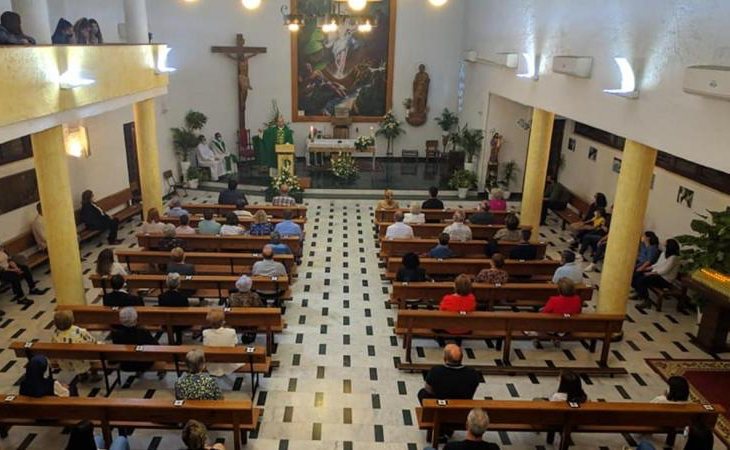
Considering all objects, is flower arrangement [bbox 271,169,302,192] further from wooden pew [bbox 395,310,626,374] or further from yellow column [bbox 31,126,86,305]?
wooden pew [bbox 395,310,626,374]

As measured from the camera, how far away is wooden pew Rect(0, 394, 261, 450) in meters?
5.54

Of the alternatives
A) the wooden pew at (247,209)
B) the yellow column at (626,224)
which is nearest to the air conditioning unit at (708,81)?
the yellow column at (626,224)

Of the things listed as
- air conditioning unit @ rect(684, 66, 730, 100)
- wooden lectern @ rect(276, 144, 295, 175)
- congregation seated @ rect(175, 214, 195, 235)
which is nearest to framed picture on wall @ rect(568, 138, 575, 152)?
wooden lectern @ rect(276, 144, 295, 175)

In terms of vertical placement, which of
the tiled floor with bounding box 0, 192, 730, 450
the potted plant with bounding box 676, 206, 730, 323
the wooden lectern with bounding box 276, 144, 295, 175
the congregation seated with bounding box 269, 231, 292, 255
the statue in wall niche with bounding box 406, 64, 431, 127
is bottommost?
the tiled floor with bounding box 0, 192, 730, 450

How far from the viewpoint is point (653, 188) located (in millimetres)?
11562

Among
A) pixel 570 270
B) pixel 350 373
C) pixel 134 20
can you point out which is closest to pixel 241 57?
pixel 134 20

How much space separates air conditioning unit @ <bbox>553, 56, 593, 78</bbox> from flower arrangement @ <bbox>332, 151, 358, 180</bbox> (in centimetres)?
809

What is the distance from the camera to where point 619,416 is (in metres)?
5.72

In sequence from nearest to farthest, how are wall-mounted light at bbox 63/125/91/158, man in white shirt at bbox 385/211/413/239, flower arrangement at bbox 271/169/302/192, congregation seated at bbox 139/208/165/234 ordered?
congregation seated at bbox 139/208/165/234 < man in white shirt at bbox 385/211/413/239 < wall-mounted light at bbox 63/125/91/158 < flower arrangement at bbox 271/169/302/192

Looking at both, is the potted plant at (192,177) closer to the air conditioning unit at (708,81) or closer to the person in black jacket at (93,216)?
the person in black jacket at (93,216)

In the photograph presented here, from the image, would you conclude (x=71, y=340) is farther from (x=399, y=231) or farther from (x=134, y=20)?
(x=134, y=20)

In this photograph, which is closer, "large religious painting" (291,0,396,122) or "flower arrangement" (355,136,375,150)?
"flower arrangement" (355,136,375,150)

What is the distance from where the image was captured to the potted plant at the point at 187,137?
54.4 feet

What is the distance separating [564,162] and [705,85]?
10681mm
